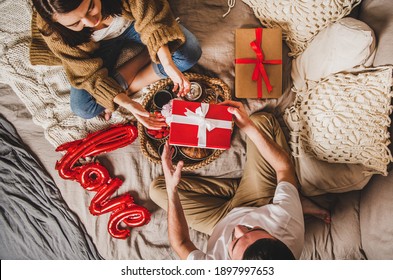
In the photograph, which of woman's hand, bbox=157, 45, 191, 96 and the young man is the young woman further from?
the young man

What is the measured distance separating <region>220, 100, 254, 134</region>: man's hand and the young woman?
162 millimetres

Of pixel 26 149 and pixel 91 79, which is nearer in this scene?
pixel 91 79

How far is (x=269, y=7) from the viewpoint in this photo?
3.59ft

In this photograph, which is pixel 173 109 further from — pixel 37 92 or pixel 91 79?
pixel 37 92

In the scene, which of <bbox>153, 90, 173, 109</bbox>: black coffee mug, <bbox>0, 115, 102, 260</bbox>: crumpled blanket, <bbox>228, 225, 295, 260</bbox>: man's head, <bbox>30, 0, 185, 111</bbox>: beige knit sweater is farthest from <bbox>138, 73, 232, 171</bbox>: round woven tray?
<bbox>0, 115, 102, 260</bbox>: crumpled blanket

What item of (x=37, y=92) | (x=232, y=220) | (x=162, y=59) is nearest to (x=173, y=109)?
(x=162, y=59)

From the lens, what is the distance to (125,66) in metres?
1.10

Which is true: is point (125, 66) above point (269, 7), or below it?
below

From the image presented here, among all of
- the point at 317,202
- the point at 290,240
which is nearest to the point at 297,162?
the point at 317,202

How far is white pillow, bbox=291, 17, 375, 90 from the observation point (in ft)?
3.24

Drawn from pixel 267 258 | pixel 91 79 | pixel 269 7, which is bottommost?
pixel 267 258

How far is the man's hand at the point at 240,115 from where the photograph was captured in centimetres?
107

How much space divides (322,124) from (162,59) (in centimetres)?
55

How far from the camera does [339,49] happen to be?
3.31ft
